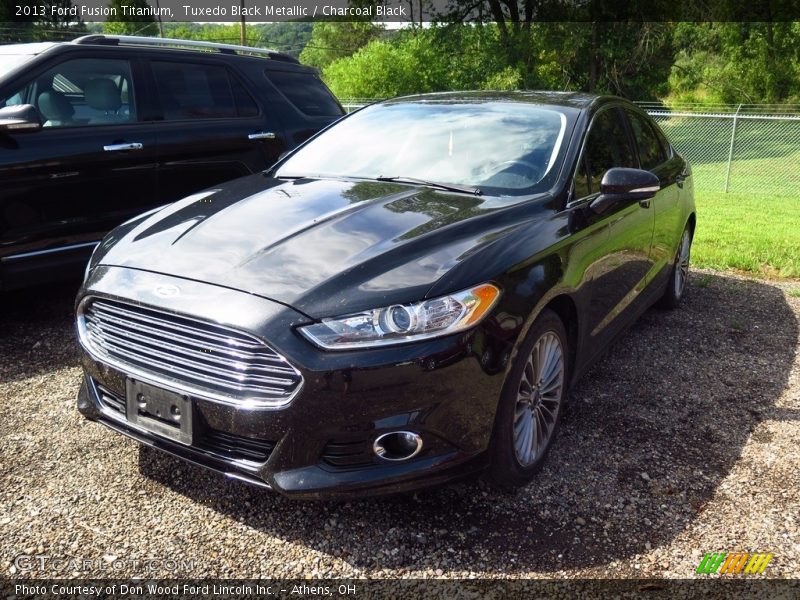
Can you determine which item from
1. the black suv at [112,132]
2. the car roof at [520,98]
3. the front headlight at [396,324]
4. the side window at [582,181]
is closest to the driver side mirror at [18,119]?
the black suv at [112,132]

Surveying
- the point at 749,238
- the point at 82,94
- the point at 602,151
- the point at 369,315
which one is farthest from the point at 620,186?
the point at 749,238

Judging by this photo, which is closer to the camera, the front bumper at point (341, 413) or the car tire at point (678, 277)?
the front bumper at point (341, 413)

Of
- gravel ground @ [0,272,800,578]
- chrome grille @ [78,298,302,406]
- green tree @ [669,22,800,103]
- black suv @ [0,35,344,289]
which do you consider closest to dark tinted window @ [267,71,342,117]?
black suv @ [0,35,344,289]

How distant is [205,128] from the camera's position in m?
5.20

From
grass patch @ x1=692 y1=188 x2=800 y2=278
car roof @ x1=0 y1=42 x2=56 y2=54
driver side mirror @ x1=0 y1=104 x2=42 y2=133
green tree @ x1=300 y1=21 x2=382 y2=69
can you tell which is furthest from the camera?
green tree @ x1=300 y1=21 x2=382 y2=69

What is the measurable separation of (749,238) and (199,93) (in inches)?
249

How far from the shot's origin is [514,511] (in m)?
2.73

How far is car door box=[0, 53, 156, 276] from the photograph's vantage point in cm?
417

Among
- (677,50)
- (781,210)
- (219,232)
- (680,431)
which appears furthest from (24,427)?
(677,50)

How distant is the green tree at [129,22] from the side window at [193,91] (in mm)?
58637

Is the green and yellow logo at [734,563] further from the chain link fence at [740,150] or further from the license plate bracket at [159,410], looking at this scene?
the chain link fence at [740,150]

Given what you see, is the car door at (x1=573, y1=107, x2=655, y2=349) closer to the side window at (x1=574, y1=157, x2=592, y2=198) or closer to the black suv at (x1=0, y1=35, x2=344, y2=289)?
the side window at (x1=574, y1=157, x2=592, y2=198)

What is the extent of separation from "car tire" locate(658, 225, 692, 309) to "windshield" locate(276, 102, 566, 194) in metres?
2.09

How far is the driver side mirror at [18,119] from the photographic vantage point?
4.01 m
